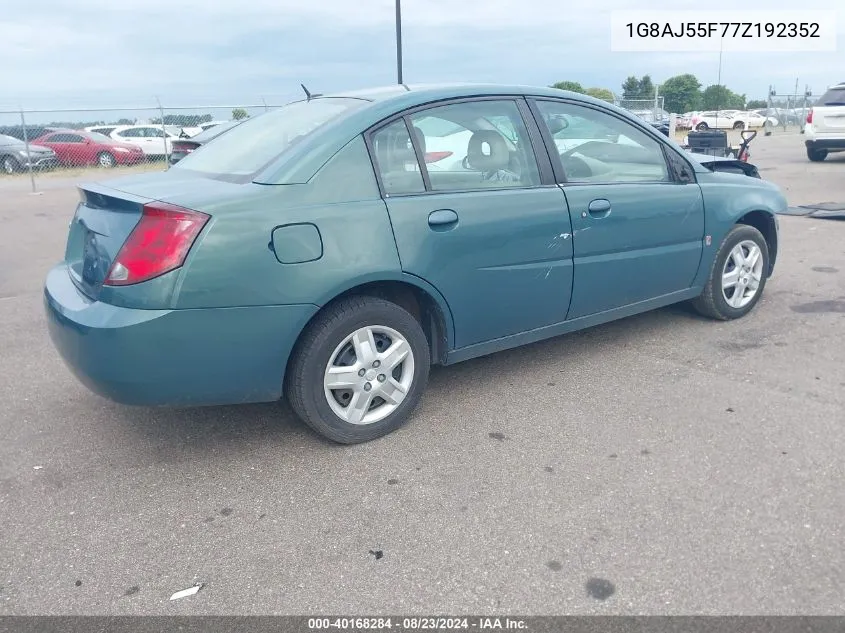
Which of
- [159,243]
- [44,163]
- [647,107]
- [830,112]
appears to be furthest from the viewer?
[647,107]

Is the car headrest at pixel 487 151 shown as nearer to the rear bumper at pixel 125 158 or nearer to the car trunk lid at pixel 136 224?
the car trunk lid at pixel 136 224

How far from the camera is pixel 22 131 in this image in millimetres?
15820

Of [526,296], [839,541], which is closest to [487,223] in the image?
[526,296]

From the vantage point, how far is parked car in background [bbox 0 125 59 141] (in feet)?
51.8

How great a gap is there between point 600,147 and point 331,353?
204cm

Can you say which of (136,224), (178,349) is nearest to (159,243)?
(136,224)

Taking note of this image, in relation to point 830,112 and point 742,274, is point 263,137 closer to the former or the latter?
point 742,274

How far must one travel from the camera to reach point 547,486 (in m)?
3.00

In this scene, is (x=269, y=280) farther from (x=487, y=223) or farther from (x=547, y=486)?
(x=547, y=486)

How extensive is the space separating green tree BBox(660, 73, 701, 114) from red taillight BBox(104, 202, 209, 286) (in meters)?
54.3

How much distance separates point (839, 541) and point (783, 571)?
0.99 ft

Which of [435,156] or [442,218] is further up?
[435,156]

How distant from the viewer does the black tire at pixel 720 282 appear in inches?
189

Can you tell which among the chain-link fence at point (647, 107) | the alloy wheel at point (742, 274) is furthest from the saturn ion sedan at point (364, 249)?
the chain-link fence at point (647, 107)
